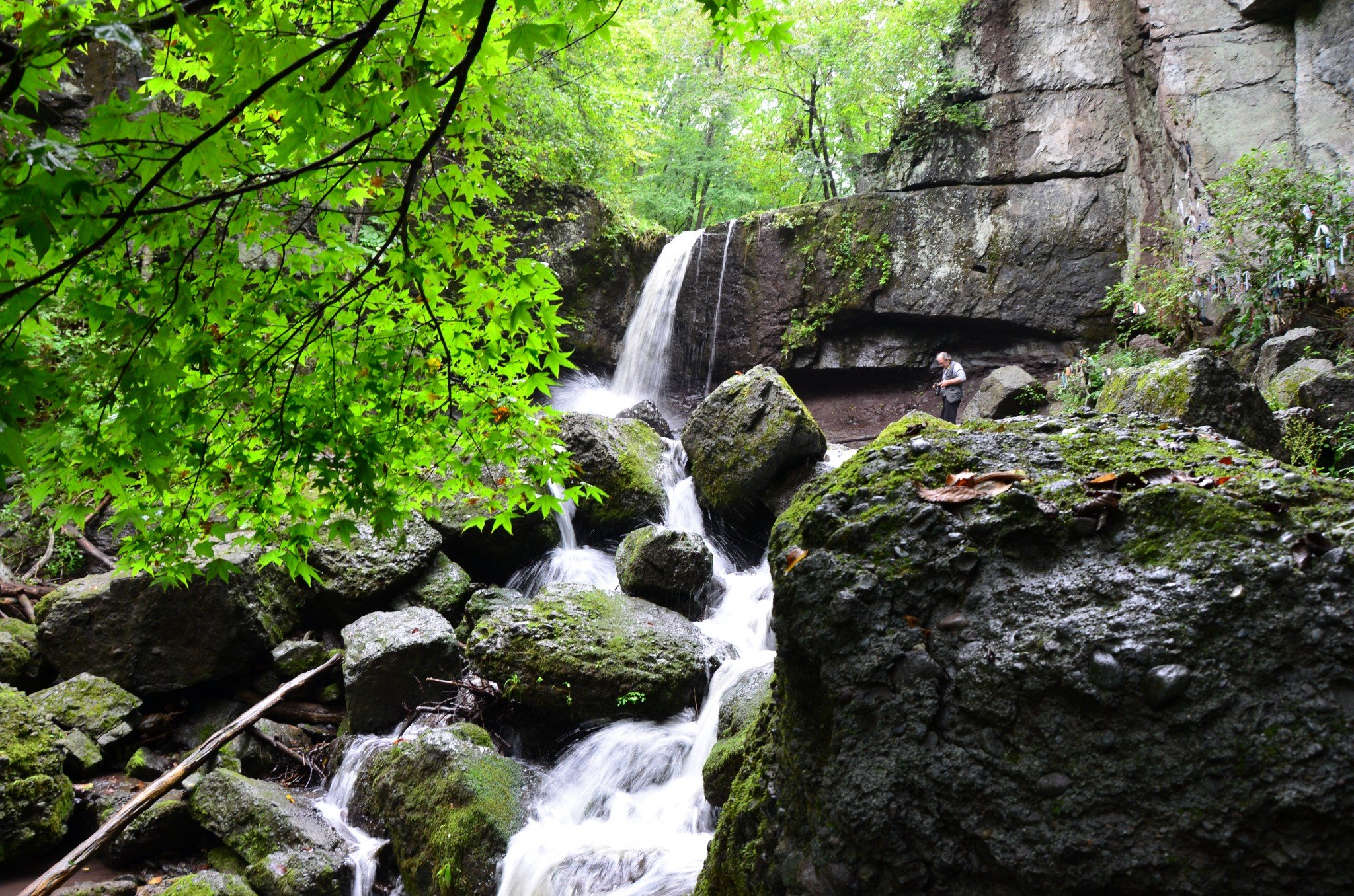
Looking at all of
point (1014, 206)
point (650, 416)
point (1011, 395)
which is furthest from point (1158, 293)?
point (650, 416)

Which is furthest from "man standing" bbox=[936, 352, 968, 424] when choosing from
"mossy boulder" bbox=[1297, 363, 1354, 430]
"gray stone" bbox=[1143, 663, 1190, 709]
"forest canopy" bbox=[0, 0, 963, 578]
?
"gray stone" bbox=[1143, 663, 1190, 709]

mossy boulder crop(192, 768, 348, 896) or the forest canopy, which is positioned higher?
the forest canopy

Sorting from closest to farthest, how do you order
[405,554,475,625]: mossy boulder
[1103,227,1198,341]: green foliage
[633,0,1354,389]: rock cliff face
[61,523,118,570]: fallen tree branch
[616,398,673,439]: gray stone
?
1. [405,554,475,625]: mossy boulder
2. [61,523,118,570]: fallen tree branch
3. [1103,227,1198,341]: green foliage
4. [633,0,1354,389]: rock cliff face
5. [616,398,673,439]: gray stone

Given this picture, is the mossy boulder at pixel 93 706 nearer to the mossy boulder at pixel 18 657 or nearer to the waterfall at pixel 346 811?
the mossy boulder at pixel 18 657

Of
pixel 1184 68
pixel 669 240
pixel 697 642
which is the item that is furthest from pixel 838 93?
pixel 697 642

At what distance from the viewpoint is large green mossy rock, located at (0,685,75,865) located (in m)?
4.49

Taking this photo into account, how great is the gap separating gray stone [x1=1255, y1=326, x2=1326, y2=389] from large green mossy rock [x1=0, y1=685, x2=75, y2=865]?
1164cm

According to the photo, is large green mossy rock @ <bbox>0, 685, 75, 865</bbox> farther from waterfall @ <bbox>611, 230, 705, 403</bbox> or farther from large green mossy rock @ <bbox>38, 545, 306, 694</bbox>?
waterfall @ <bbox>611, 230, 705, 403</bbox>

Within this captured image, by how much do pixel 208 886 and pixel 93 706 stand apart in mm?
3000

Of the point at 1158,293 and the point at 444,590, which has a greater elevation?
the point at 1158,293

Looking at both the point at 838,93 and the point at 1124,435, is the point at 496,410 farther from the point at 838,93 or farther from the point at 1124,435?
the point at 838,93

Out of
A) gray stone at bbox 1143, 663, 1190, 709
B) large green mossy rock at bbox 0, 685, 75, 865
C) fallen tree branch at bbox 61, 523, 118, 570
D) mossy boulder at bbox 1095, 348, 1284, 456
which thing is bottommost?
large green mossy rock at bbox 0, 685, 75, 865

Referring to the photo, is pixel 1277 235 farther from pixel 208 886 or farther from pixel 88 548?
pixel 88 548

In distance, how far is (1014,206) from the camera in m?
14.2
